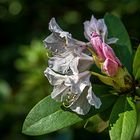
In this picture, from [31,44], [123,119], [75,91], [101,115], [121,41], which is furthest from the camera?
[31,44]

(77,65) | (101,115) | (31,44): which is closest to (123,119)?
(101,115)

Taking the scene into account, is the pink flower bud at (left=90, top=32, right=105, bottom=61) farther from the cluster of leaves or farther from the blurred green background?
the blurred green background

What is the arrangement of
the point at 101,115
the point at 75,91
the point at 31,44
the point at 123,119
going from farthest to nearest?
1. the point at 31,44
2. the point at 101,115
3. the point at 123,119
4. the point at 75,91

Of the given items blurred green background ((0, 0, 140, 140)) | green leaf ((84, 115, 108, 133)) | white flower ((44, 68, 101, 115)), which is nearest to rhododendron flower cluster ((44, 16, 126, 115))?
white flower ((44, 68, 101, 115))

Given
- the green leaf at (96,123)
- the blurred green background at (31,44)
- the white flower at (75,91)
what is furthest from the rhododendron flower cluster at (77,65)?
the blurred green background at (31,44)

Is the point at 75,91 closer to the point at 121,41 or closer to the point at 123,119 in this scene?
the point at 123,119

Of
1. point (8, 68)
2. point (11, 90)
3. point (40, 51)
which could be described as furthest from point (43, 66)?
point (8, 68)
